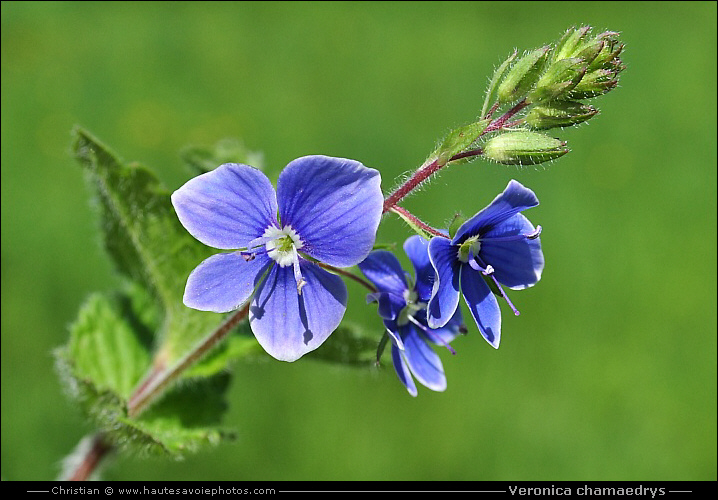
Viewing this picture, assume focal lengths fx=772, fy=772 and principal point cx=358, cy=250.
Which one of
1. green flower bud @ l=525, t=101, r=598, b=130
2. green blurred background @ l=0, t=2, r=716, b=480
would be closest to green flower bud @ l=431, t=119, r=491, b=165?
green flower bud @ l=525, t=101, r=598, b=130

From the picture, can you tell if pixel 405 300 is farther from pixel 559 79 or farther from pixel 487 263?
pixel 559 79

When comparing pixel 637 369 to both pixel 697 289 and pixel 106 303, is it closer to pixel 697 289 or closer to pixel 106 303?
pixel 697 289

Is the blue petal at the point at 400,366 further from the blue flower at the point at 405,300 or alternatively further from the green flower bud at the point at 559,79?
the green flower bud at the point at 559,79

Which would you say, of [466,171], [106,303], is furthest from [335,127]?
[106,303]

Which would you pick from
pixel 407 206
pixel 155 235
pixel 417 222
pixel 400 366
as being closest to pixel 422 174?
pixel 417 222

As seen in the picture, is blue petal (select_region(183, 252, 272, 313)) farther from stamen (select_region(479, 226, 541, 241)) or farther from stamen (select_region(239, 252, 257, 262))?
stamen (select_region(479, 226, 541, 241))

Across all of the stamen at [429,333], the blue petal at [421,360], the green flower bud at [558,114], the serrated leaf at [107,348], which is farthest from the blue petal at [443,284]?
the serrated leaf at [107,348]

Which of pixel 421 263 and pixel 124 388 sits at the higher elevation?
pixel 421 263
